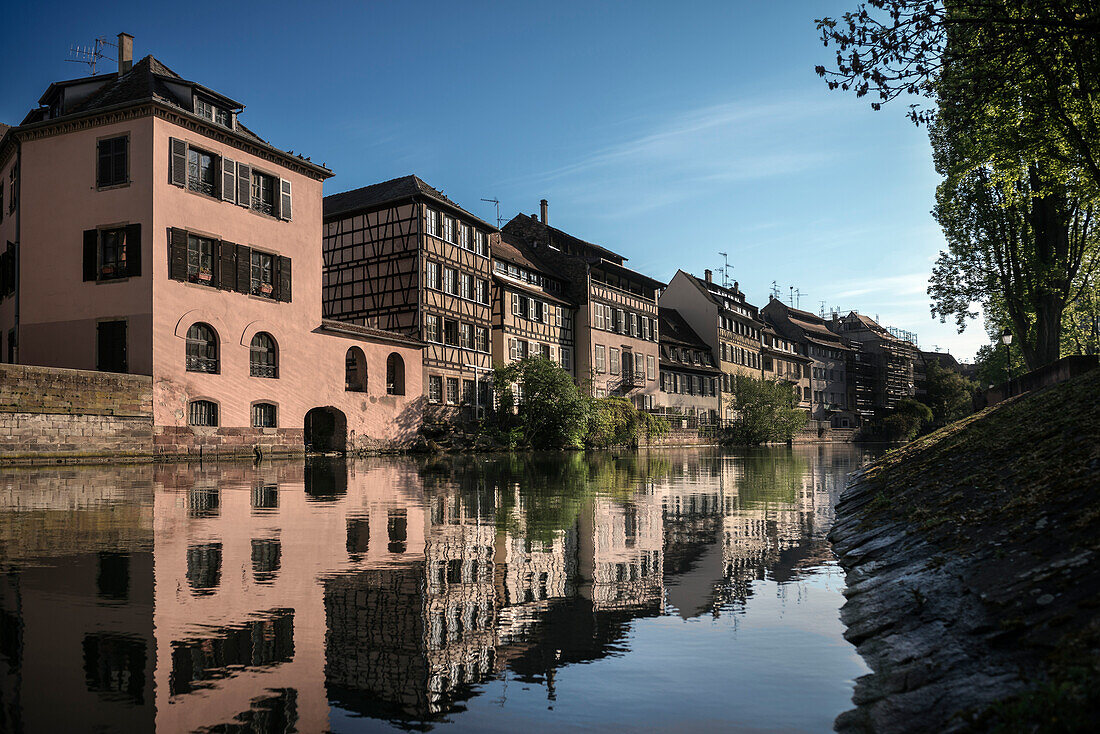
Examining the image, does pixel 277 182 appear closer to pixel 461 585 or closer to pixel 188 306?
pixel 188 306

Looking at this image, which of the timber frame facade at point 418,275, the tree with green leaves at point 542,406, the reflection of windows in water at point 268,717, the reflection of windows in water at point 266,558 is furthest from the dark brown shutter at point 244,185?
the reflection of windows in water at point 268,717

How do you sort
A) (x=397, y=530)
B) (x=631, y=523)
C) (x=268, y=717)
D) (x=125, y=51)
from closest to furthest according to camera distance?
(x=268, y=717) < (x=397, y=530) < (x=631, y=523) < (x=125, y=51)

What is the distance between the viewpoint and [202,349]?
28.8m

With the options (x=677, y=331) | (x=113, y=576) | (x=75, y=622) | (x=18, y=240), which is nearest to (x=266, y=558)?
(x=113, y=576)

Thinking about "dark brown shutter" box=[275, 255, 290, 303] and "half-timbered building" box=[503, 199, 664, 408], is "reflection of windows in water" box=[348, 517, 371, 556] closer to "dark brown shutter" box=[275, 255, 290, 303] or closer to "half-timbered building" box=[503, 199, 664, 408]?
"dark brown shutter" box=[275, 255, 290, 303]

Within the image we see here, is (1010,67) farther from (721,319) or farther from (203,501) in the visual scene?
(721,319)

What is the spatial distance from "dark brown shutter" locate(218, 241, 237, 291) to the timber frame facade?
10.4 m

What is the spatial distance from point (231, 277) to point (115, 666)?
93.7ft

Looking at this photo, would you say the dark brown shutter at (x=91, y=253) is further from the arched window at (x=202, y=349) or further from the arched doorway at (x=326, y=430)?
the arched doorway at (x=326, y=430)

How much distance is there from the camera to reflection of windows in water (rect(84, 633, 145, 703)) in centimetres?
370

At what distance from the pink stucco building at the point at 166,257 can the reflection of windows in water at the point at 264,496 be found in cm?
1209

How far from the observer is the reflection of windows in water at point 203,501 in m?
11.3

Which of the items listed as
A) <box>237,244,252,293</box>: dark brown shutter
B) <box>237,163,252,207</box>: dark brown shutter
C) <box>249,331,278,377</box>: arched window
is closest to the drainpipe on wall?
<box>237,163,252,207</box>: dark brown shutter

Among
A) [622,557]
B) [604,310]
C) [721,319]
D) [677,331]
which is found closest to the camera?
[622,557]
